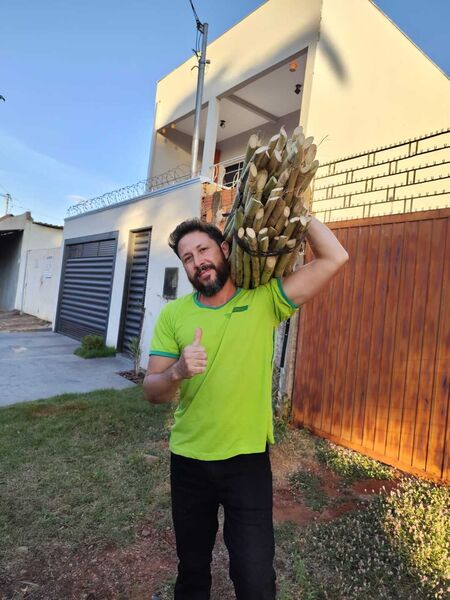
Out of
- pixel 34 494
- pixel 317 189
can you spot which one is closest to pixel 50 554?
pixel 34 494

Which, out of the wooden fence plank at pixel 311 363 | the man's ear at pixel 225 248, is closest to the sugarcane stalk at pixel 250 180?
the man's ear at pixel 225 248

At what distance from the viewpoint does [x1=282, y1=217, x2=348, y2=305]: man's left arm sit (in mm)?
1748

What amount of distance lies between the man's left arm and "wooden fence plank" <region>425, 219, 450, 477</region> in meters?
2.13

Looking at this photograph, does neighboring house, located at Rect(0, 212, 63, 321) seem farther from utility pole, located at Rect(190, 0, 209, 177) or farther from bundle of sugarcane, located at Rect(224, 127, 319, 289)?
bundle of sugarcane, located at Rect(224, 127, 319, 289)

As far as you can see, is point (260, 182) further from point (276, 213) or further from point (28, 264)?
point (28, 264)

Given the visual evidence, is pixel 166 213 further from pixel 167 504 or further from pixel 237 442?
pixel 237 442

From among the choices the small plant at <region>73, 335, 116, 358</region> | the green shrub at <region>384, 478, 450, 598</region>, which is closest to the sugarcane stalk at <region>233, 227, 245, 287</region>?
the green shrub at <region>384, 478, 450, 598</region>

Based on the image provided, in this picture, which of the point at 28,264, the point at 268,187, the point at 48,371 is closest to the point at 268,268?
the point at 268,187

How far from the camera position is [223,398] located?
5.39 ft

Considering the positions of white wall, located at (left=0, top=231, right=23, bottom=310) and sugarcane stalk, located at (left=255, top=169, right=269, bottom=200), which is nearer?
sugarcane stalk, located at (left=255, top=169, right=269, bottom=200)

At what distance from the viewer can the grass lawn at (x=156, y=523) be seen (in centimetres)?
217

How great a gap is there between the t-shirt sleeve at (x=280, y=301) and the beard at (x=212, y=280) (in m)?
0.23

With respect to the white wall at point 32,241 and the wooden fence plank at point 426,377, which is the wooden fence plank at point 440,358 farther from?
the white wall at point 32,241

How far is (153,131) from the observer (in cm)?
1086
